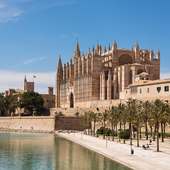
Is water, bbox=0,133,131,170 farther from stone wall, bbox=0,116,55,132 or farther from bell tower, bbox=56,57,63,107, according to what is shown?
bell tower, bbox=56,57,63,107

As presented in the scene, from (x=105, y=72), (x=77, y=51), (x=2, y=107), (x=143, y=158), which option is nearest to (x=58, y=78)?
(x=77, y=51)

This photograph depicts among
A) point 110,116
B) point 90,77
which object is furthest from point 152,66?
point 110,116

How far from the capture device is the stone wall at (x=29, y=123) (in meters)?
93.5

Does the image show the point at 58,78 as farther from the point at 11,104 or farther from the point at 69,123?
the point at 69,123

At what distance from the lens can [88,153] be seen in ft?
148

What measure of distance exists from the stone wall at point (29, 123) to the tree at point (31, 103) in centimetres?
1032

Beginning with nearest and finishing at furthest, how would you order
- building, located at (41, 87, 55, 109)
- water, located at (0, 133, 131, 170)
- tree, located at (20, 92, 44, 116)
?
water, located at (0, 133, 131, 170) → tree, located at (20, 92, 44, 116) → building, located at (41, 87, 55, 109)

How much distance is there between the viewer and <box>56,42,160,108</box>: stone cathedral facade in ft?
320

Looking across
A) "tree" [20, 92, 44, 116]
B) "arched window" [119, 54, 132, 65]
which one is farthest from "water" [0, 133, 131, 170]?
"tree" [20, 92, 44, 116]

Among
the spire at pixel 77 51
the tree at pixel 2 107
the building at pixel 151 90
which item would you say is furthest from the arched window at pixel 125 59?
the tree at pixel 2 107

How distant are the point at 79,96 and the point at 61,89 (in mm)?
13127

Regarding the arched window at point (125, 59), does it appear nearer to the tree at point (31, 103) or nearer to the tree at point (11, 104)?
the tree at point (31, 103)

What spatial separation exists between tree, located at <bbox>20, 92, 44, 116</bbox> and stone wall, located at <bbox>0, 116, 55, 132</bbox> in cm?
1032

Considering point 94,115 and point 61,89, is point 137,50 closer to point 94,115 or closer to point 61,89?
point 61,89
